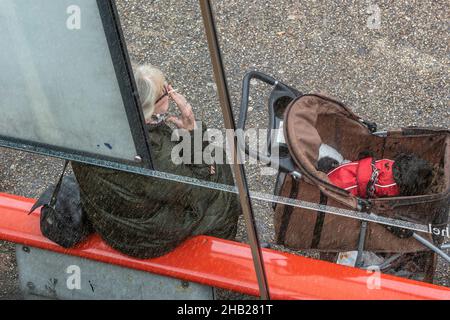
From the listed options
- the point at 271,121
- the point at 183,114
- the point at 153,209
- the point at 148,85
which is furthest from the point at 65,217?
the point at 271,121

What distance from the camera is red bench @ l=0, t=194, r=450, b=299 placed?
2213mm

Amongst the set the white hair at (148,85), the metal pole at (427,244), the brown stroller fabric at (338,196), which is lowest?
the metal pole at (427,244)

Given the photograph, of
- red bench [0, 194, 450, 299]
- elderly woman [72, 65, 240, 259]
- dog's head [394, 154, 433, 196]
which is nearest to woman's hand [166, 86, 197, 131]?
elderly woman [72, 65, 240, 259]

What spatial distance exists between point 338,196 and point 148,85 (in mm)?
717

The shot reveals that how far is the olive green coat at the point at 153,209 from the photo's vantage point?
2211mm

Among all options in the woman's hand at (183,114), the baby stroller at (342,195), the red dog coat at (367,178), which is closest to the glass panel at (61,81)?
the woman's hand at (183,114)

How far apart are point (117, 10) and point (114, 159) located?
44 centimetres

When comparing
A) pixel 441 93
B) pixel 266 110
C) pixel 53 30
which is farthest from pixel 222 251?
pixel 441 93

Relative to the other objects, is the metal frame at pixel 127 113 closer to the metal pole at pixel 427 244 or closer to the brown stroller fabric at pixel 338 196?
the brown stroller fabric at pixel 338 196

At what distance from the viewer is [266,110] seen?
2.58 m

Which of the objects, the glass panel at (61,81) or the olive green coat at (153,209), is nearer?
the glass panel at (61,81)

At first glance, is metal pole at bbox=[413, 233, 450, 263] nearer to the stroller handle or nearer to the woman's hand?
the stroller handle

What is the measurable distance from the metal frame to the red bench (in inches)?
18.1

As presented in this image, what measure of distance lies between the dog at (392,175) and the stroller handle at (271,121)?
0.18m
